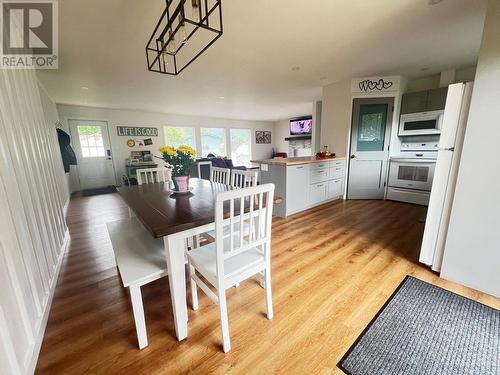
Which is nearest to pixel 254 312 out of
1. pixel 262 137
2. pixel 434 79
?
pixel 434 79

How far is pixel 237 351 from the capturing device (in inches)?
46.1

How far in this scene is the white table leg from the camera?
1.09m

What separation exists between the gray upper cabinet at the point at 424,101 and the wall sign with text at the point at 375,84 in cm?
30

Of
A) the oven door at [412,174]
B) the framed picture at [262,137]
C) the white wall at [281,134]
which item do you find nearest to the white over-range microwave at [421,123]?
the oven door at [412,174]

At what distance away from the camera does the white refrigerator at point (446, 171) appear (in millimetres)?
1586

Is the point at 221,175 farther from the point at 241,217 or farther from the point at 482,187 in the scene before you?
the point at 482,187

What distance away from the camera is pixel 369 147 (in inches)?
156

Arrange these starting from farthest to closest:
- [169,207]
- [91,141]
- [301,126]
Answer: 1. [301,126]
2. [91,141]
3. [169,207]

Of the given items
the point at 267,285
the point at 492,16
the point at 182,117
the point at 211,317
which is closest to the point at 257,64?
the point at 492,16

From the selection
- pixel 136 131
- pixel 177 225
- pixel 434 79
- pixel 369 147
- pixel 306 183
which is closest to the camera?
pixel 177 225

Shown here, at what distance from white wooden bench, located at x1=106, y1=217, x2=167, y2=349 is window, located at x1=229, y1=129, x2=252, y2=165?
765 centimetres

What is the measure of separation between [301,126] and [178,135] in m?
4.70

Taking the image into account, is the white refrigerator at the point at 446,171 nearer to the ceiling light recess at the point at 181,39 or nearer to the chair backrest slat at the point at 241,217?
the chair backrest slat at the point at 241,217

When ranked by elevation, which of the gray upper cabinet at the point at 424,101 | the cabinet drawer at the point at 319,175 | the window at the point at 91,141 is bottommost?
the cabinet drawer at the point at 319,175
